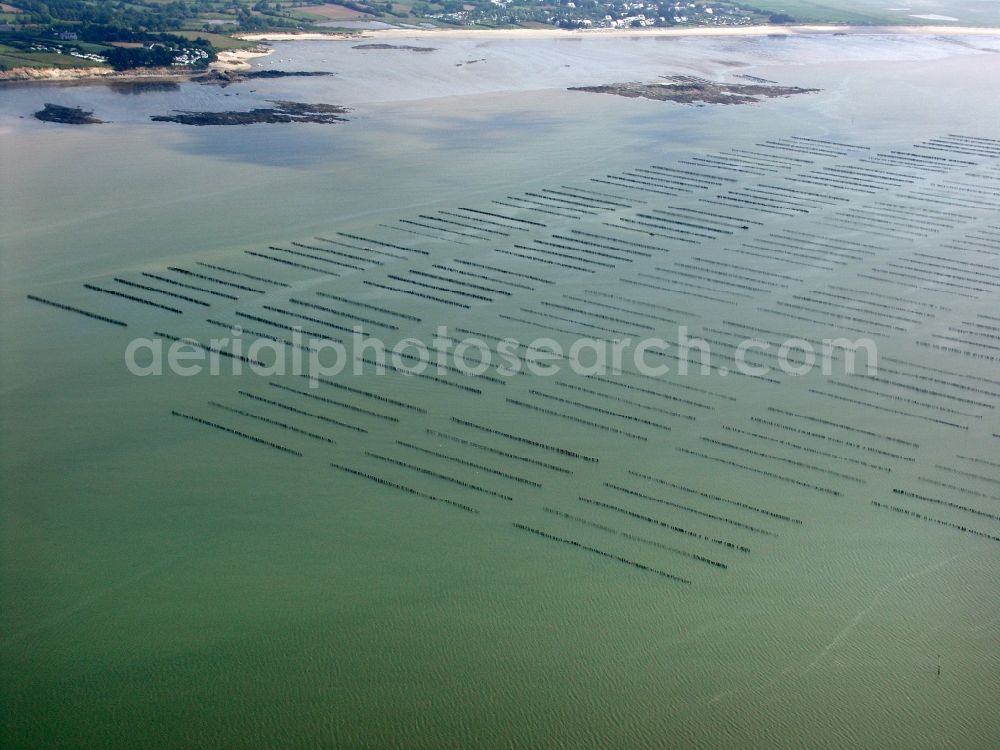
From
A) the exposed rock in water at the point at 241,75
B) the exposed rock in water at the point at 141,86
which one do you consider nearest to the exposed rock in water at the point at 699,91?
the exposed rock in water at the point at 241,75

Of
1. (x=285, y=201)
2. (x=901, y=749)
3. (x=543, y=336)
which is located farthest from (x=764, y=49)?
(x=901, y=749)

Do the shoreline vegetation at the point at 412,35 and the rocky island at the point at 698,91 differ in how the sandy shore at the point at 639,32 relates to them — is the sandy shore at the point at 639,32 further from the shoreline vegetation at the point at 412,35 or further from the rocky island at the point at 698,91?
the rocky island at the point at 698,91

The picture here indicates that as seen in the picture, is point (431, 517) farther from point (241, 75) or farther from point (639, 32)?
point (639, 32)

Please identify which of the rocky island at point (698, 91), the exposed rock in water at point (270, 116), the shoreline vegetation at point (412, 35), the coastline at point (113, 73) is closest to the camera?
the exposed rock in water at point (270, 116)

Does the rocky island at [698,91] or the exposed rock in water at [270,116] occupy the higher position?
the rocky island at [698,91]

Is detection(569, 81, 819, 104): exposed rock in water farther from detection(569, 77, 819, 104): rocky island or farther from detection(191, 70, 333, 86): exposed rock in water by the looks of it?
detection(191, 70, 333, 86): exposed rock in water

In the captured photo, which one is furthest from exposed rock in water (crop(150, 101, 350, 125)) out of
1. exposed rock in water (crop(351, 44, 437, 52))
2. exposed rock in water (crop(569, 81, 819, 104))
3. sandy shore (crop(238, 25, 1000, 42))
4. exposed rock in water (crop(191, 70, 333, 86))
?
sandy shore (crop(238, 25, 1000, 42))

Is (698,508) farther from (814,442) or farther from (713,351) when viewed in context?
(713,351)
